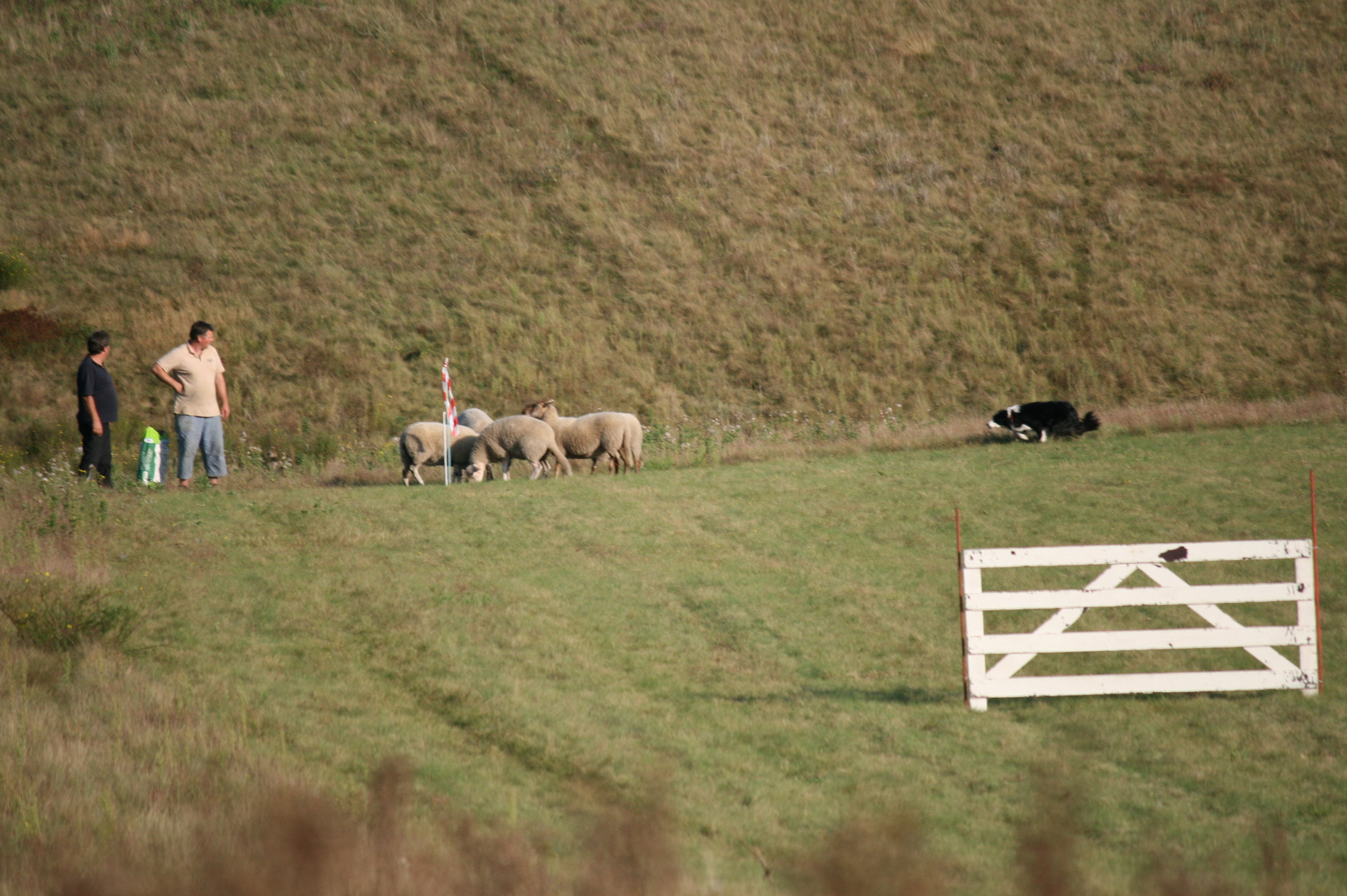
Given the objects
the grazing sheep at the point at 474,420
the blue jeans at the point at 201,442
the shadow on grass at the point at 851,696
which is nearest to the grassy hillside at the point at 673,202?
the grazing sheep at the point at 474,420

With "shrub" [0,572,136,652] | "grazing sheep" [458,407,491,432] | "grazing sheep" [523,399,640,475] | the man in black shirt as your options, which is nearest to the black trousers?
the man in black shirt

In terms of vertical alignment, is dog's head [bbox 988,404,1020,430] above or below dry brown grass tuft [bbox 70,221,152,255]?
below

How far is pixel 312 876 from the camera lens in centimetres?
258

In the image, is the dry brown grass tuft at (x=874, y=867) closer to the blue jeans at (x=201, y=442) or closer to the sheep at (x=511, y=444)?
the blue jeans at (x=201, y=442)

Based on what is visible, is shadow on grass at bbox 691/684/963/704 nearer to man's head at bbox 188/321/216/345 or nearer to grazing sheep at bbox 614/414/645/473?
man's head at bbox 188/321/216/345

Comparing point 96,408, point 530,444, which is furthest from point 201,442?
point 530,444

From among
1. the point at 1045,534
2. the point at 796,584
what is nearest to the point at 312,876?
the point at 796,584

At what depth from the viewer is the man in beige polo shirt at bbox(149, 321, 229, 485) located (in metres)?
13.6

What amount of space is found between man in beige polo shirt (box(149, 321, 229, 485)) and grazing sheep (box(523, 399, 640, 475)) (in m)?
5.22

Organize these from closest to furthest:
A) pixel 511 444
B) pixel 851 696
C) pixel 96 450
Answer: pixel 851 696, pixel 96 450, pixel 511 444

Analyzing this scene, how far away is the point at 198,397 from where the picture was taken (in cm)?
1378

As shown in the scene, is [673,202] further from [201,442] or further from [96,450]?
[96,450]

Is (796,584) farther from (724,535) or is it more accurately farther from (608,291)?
(608,291)

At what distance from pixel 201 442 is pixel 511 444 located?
182 inches
